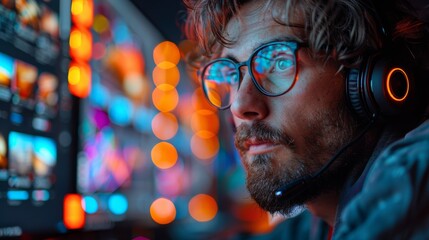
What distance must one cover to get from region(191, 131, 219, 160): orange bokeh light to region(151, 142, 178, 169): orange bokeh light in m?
0.25

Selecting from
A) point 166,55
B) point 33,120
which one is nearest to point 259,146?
point 33,120

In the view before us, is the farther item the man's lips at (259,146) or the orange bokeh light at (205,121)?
the orange bokeh light at (205,121)

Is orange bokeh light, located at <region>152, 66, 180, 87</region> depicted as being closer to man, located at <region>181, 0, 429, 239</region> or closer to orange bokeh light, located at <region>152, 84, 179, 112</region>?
orange bokeh light, located at <region>152, 84, 179, 112</region>

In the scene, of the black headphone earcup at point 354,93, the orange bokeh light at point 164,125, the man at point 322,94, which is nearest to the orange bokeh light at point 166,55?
the orange bokeh light at point 164,125

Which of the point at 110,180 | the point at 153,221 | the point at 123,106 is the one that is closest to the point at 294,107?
the point at 110,180

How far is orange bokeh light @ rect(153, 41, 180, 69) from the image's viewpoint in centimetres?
217

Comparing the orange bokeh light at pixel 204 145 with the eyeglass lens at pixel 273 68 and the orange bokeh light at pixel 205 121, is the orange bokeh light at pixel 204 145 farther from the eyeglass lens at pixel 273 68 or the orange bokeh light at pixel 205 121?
the eyeglass lens at pixel 273 68

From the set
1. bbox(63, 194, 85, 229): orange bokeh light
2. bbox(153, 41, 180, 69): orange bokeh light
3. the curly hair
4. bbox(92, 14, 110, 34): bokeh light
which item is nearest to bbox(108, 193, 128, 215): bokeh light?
bbox(63, 194, 85, 229): orange bokeh light

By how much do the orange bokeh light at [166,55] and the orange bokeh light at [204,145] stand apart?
49 cm

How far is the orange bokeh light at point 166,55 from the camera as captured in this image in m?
2.17

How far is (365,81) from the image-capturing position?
2.80 feet

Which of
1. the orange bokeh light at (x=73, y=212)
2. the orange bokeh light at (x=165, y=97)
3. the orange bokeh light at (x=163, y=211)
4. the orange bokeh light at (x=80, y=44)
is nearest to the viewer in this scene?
the orange bokeh light at (x=73, y=212)

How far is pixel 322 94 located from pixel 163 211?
1.39m

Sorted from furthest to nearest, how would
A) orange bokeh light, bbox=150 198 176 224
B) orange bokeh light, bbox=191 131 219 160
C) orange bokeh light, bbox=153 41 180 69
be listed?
orange bokeh light, bbox=191 131 219 160 < orange bokeh light, bbox=153 41 180 69 < orange bokeh light, bbox=150 198 176 224
